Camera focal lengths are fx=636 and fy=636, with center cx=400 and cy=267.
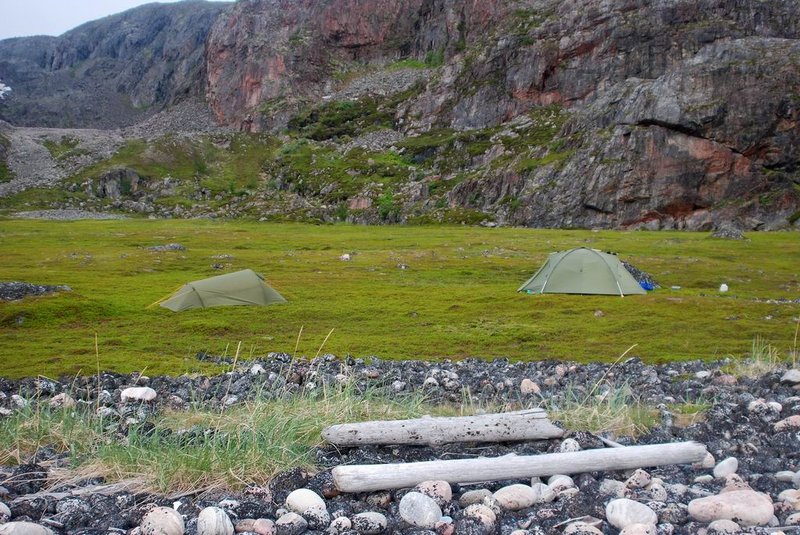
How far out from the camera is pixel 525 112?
13475 cm

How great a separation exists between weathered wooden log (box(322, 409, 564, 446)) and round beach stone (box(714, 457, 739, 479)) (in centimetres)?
204

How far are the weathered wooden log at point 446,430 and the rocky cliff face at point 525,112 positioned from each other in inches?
3409

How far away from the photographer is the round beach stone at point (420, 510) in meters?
6.51

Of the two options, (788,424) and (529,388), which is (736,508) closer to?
(788,424)

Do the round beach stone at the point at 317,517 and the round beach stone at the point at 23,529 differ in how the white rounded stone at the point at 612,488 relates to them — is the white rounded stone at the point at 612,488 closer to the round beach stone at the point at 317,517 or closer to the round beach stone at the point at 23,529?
the round beach stone at the point at 317,517

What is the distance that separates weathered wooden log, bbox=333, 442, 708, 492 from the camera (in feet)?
23.7

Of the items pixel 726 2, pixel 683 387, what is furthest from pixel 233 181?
pixel 683 387

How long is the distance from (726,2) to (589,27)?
25.7m

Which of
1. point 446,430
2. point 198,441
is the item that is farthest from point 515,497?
point 198,441

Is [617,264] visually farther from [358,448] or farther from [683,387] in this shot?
[358,448]

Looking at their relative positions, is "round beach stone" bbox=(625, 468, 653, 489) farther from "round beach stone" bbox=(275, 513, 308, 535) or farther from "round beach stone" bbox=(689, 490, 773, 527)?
"round beach stone" bbox=(275, 513, 308, 535)

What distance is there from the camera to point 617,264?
101ft

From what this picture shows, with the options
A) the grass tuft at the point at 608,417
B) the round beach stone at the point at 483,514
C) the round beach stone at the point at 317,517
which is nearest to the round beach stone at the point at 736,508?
the round beach stone at the point at 483,514

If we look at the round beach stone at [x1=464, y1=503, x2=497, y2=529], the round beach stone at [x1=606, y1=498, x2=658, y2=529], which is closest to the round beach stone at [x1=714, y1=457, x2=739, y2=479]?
the round beach stone at [x1=606, y1=498, x2=658, y2=529]
